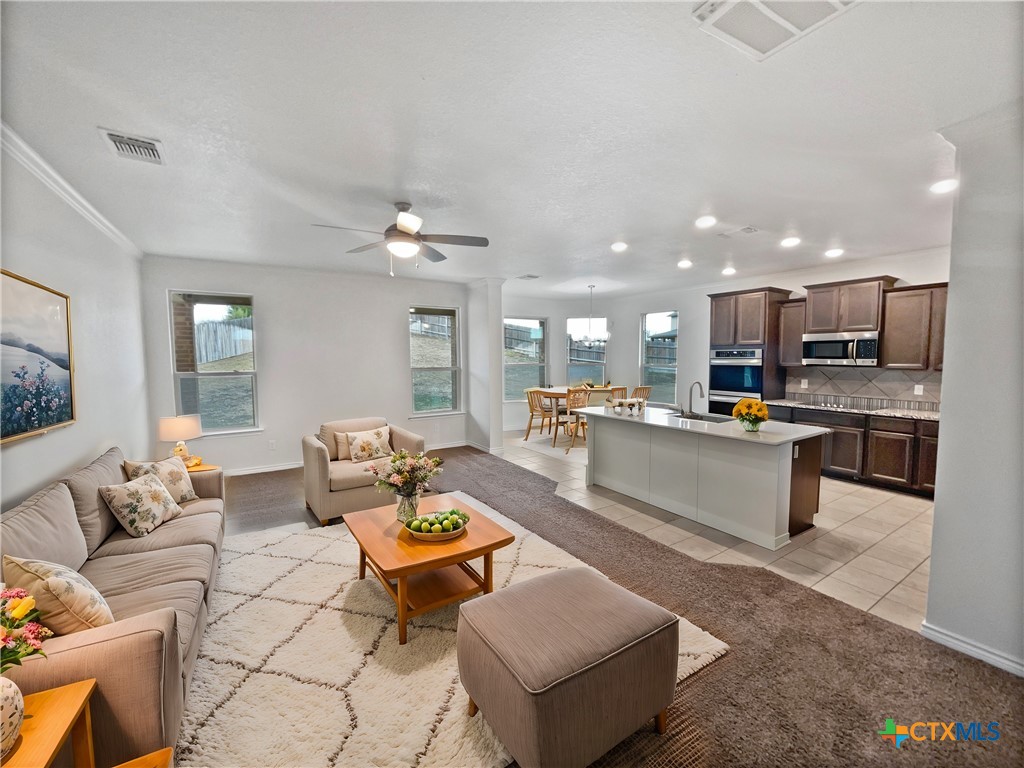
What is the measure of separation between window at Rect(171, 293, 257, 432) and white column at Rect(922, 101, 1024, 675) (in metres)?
6.34

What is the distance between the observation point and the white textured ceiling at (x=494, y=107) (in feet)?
4.88

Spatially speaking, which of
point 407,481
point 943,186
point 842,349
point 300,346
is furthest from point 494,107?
point 842,349

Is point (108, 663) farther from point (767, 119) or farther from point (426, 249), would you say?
point (767, 119)

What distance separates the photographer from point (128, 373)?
4062 mm

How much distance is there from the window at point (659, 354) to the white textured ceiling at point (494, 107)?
412cm

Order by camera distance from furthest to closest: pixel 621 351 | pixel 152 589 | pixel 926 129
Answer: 1. pixel 621 351
2. pixel 926 129
3. pixel 152 589

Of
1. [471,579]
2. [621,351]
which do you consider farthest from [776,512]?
[621,351]

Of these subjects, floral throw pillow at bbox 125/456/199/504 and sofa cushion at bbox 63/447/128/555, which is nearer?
sofa cushion at bbox 63/447/128/555

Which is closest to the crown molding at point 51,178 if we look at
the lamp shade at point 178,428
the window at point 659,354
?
the lamp shade at point 178,428

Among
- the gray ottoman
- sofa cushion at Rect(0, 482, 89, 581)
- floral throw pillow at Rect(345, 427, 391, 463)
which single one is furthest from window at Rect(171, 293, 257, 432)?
the gray ottoman

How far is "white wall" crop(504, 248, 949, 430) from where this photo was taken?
4.76 metres

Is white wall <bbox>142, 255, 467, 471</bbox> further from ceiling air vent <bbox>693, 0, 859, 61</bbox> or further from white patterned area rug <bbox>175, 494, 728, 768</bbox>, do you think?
ceiling air vent <bbox>693, 0, 859, 61</bbox>

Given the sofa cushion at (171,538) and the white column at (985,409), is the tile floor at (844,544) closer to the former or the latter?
the white column at (985,409)

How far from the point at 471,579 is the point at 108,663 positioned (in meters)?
1.67
